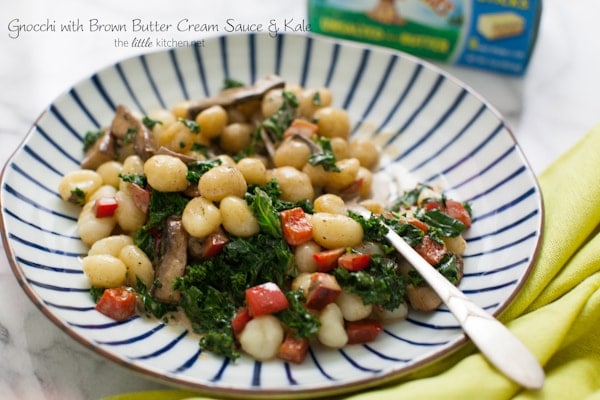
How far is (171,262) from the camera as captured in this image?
2.28 m

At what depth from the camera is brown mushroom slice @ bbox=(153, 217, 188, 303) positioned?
88.8 inches

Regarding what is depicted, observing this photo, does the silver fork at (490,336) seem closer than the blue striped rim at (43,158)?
Yes

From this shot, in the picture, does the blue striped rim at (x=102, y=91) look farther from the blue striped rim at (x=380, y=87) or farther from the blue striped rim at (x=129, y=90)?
the blue striped rim at (x=380, y=87)

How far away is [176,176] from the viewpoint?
233cm

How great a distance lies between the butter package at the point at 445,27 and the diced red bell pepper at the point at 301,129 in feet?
3.24

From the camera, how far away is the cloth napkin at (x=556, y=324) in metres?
1.95

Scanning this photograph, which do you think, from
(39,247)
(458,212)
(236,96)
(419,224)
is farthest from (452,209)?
(39,247)

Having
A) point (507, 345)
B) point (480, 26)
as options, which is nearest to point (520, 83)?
point (480, 26)

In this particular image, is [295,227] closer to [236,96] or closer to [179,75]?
[236,96]

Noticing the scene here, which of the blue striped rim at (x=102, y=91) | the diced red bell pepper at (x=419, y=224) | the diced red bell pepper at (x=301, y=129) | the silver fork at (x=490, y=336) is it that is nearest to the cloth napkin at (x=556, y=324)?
the silver fork at (x=490, y=336)

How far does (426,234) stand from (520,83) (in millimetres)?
1477

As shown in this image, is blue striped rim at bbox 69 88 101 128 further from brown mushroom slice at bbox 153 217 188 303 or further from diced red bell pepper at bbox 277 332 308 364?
diced red bell pepper at bbox 277 332 308 364

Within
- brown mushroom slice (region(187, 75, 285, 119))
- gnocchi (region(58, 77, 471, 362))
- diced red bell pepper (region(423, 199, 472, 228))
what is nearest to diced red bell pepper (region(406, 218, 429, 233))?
gnocchi (region(58, 77, 471, 362))

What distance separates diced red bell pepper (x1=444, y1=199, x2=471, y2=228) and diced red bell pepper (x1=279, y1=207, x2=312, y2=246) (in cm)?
55
